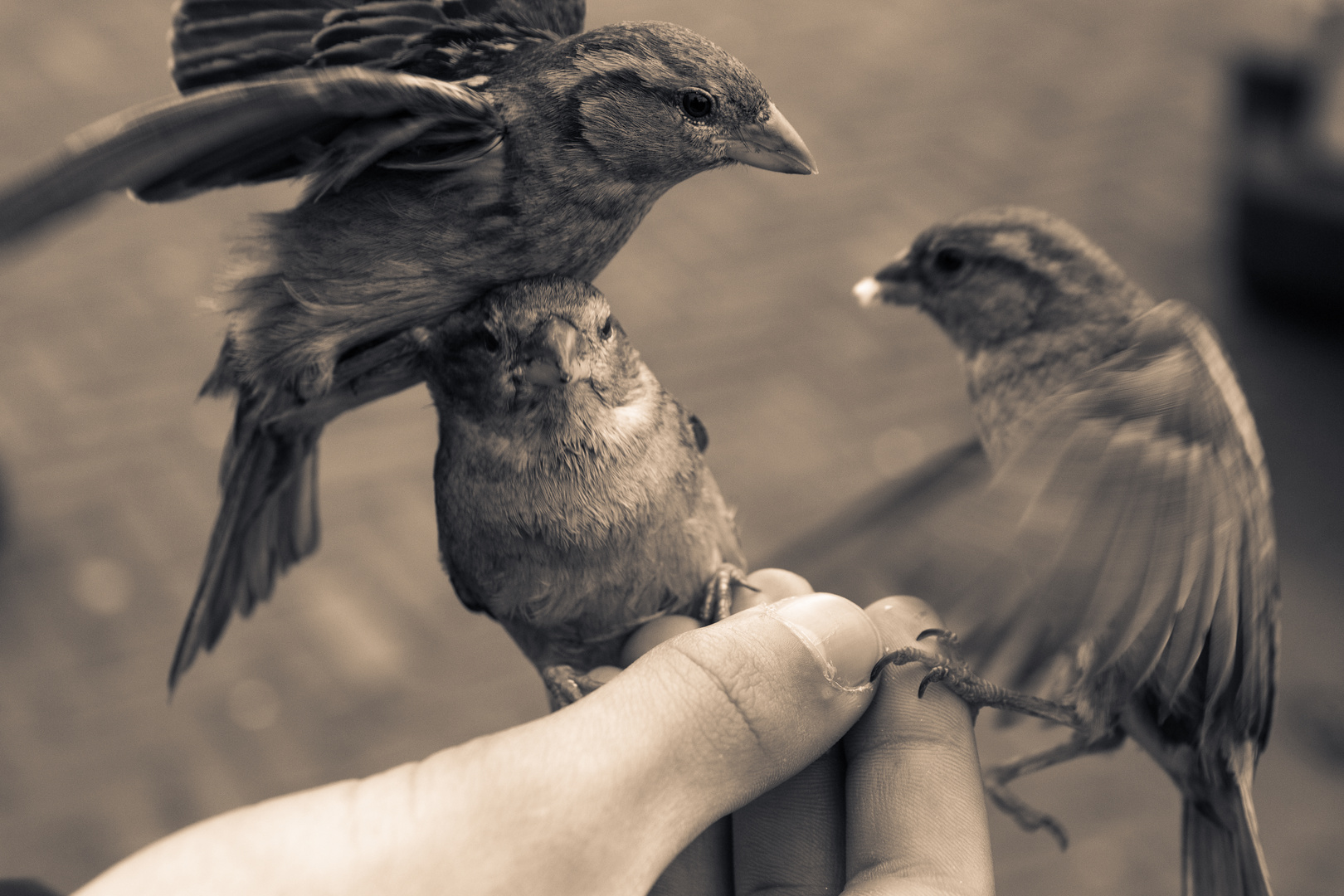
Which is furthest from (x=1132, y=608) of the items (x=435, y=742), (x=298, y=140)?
(x=435, y=742)

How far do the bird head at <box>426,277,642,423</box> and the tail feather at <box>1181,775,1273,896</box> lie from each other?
166 centimetres

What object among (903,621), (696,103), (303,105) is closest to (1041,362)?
(903,621)

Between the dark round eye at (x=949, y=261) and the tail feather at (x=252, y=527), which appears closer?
the tail feather at (x=252, y=527)

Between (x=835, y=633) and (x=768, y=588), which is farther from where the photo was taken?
(x=768, y=588)

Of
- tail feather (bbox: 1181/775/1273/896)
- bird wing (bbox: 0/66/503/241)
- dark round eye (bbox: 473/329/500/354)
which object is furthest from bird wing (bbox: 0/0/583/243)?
tail feather (bbox: 1181/775/1273/896)

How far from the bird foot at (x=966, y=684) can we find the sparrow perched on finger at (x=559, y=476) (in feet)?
1.46

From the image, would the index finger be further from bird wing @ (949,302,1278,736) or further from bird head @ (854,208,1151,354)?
bird head @ (854,208,1151,354)

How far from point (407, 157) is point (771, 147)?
0.69m

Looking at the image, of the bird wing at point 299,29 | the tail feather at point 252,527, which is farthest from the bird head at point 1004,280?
the tail feather at point 252,527

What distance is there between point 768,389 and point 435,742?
267 cm

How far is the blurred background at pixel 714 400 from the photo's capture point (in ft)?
15.3

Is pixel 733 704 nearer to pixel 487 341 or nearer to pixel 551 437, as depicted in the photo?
pixel 551 437

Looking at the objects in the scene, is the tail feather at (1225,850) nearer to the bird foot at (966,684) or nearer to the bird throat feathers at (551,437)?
the bird foot at (966,684)

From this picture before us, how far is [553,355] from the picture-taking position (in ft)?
7.22
